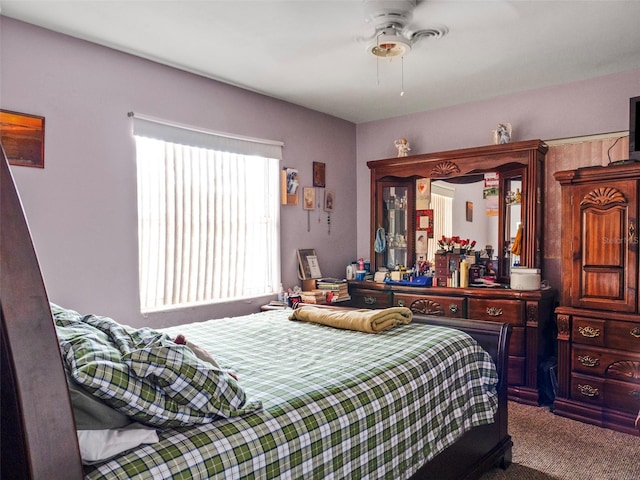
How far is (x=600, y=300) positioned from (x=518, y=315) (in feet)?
1.88

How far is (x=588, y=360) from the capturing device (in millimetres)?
3084

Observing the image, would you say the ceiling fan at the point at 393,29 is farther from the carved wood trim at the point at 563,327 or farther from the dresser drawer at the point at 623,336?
the dresser drawer at the point at 623,336

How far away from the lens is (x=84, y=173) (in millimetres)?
2828

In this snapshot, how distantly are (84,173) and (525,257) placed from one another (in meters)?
3.26

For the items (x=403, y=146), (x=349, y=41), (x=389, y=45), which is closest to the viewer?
(x=389, y=45)

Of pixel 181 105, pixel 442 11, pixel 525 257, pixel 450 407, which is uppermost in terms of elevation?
pixel 442 11

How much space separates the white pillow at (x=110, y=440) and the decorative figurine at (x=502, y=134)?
358 cm

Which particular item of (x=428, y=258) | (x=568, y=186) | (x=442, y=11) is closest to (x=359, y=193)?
(x=428, y=258)

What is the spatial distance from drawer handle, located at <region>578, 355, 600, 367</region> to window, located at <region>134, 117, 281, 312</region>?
2.40 m

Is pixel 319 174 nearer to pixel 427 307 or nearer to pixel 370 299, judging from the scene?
pixel 370 299

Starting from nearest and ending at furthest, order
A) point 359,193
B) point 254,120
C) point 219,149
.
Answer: point 219,149 → point 254,120 → point 359,193

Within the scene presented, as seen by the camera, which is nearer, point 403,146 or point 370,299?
point 370,299

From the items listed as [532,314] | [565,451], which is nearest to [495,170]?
[532,314]

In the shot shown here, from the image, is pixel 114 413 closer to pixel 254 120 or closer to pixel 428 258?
pixel 254 120
